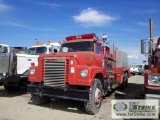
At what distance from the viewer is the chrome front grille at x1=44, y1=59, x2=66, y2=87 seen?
6.66 m

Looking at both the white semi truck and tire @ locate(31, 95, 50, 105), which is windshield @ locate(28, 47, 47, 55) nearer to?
the white semi truck

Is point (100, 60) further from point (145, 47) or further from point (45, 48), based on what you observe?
point (45, 48)

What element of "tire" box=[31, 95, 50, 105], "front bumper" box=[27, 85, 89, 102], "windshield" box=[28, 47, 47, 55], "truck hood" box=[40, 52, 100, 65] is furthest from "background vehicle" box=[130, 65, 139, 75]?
"front bumper" box=[27, 85, 89, 102]

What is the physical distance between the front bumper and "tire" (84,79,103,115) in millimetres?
211

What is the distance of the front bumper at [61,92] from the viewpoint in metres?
6.31

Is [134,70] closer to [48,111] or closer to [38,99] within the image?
[38,99]

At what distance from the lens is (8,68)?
9141 mm

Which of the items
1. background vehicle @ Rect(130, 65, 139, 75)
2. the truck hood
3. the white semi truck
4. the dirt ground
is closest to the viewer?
the dirt ground

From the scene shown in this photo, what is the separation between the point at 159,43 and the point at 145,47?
1410 mm

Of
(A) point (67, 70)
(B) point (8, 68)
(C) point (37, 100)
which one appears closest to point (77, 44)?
(A) point (67, 70)

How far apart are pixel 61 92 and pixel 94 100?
1.12m

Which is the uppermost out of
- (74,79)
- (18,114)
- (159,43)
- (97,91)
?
(159,43)

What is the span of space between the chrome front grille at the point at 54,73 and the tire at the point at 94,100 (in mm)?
981

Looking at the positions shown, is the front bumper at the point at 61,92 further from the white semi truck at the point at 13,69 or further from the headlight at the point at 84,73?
the white semi truck at the point at 13,69
